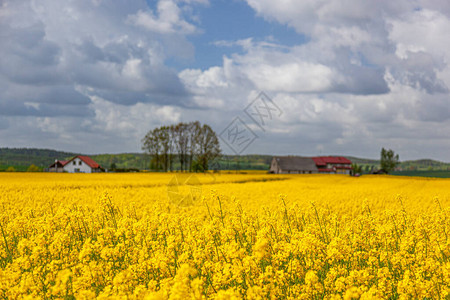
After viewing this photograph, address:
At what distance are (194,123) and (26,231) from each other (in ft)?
227

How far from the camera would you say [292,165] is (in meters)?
98.9

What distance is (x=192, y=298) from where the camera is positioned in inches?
159

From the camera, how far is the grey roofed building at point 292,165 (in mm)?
97312

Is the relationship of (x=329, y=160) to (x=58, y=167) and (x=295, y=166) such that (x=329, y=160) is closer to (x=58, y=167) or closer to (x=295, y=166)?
(x=295, y=166)

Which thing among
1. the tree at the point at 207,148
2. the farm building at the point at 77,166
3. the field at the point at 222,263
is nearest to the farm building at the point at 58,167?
the farm building at the point at 77,166

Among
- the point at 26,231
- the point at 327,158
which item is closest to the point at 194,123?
the point at 327,158

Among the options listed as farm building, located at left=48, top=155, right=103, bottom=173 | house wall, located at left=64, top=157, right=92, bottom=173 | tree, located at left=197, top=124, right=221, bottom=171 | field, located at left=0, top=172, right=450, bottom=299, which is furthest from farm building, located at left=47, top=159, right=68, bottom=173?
field, located at left=0, top=172, right=450, bottom=299

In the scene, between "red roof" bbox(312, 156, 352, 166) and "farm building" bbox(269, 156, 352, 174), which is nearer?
"farm building" bbox(269, 156, 352, 174)

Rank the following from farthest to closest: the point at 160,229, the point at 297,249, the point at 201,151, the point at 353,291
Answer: the point at 201,151 < the point at 160,229 < the point at 297,249 < the point at 353,291

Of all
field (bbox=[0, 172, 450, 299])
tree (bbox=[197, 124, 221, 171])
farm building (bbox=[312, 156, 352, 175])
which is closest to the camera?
field (bbox=[0, 172, 450, 299])

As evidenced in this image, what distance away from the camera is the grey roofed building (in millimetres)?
97312

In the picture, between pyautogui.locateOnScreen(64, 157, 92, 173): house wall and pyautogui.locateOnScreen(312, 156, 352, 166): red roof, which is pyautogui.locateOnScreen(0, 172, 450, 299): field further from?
pyautogui.locateOnScreen(312, 156, 352, 166): red roof

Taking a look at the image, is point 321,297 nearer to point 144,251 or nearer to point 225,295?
point 225,295

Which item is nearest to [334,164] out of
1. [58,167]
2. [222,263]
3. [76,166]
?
[76,166]
